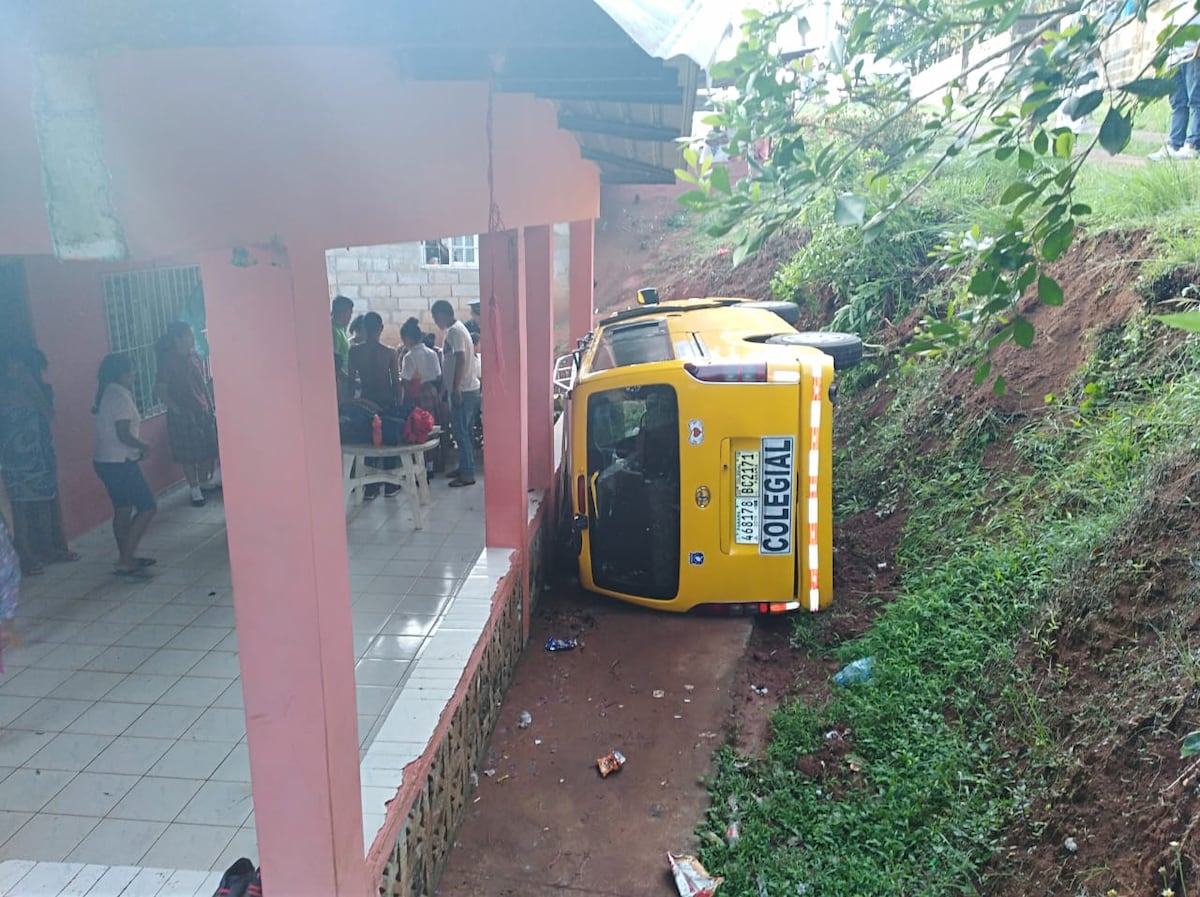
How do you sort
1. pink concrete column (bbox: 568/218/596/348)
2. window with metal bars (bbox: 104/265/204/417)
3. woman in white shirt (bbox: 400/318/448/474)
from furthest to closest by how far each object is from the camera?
pink concrete column (bbox: 568/218/596/348), woman in white shirt (bbox: 400/318/448/474), window with metal bars (bbox: 104/265/204/417)

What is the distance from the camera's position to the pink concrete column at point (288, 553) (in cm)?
262

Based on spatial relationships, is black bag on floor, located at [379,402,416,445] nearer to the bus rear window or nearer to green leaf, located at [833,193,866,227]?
the bus rear window

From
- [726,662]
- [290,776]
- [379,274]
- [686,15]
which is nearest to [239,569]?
[290,776]

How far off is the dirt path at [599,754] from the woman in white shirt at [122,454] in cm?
302

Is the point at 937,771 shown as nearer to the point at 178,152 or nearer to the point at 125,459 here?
the point at 178,152

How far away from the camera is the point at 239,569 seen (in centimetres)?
280

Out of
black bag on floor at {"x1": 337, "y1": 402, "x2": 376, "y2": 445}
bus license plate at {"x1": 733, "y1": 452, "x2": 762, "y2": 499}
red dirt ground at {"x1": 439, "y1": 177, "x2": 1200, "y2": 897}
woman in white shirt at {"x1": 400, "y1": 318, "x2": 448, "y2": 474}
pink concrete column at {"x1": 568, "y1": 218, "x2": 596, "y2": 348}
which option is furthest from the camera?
pink concrete column at {"x1": 568, "y1": 218, "x2": 596, "y2": 348}

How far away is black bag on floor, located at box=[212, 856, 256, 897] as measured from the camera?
336 cm

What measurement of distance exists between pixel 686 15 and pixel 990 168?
991 centimetres

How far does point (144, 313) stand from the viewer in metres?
8.52

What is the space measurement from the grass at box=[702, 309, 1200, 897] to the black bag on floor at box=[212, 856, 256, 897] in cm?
218

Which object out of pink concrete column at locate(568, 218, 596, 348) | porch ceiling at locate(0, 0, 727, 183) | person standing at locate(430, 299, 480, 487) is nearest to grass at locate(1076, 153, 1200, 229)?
pink concrete column at locate(568, 218, 596, 348)

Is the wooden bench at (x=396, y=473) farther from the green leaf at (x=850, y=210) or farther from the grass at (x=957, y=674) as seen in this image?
the green leaf at (x=850, y=210)

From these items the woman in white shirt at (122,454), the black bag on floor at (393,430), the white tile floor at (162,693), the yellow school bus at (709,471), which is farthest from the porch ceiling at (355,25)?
the black bag on floor at (393,430)
